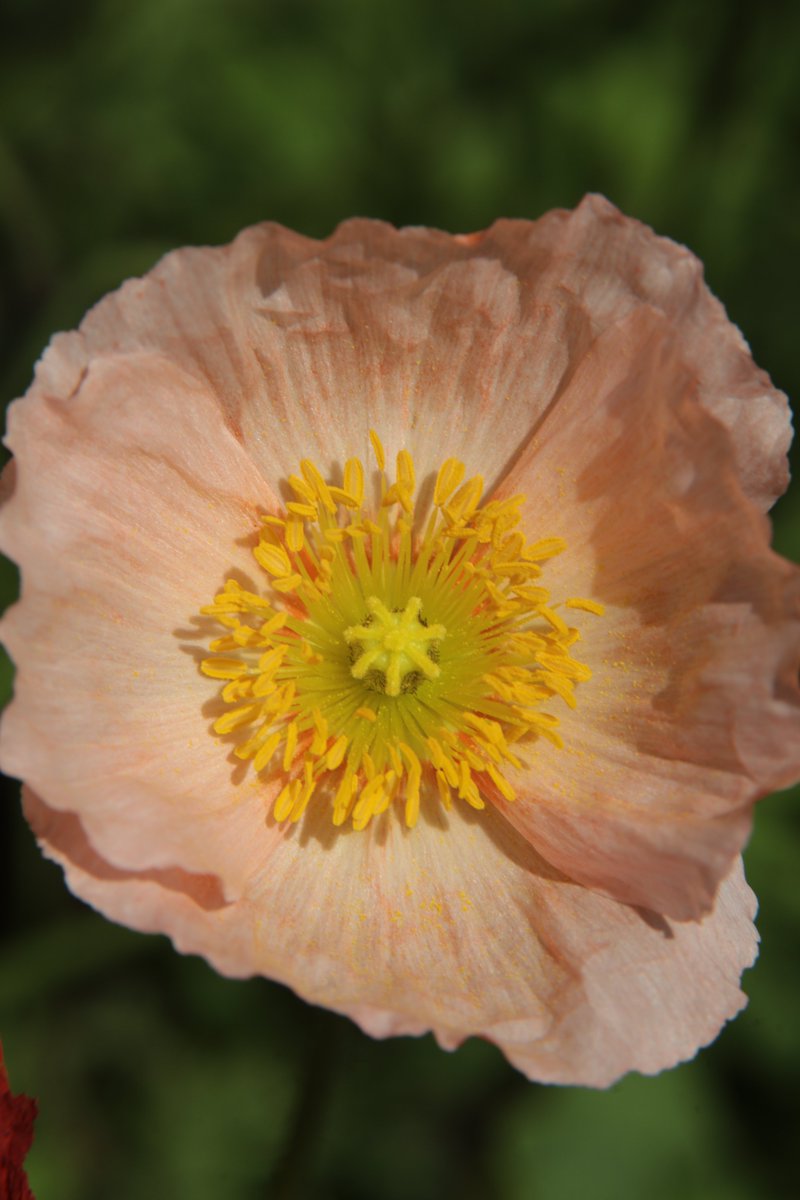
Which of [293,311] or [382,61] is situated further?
[382,61]

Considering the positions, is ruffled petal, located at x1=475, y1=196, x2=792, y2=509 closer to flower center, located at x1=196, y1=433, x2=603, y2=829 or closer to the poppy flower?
flower center, located at x1=196, y1=433, x2=603, y2=829

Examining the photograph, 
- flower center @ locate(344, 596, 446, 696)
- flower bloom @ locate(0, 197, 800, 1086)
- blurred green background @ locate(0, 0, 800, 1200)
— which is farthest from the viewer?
blurred green background @ locate(0, 0, 800, 1200)

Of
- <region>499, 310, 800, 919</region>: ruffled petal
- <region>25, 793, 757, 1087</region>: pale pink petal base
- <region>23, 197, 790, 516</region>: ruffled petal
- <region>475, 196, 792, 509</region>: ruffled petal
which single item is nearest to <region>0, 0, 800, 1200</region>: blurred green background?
<region>25, 793, 757, 1087</region>: pale pink petal base

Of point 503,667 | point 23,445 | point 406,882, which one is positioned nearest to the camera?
point 23,445

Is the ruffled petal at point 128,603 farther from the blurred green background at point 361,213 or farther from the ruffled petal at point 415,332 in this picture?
the blurred green background at point 361,213

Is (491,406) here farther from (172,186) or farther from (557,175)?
(172,186)

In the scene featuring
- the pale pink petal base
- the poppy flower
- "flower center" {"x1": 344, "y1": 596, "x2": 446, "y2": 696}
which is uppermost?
"flower center" {"x1": 344, "y1": 596, "x2": 446, "y2": 696}

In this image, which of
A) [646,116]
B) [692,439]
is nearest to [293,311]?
[692,439]

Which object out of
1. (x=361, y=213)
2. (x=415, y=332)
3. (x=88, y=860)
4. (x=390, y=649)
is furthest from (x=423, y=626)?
(x=361, y=213)

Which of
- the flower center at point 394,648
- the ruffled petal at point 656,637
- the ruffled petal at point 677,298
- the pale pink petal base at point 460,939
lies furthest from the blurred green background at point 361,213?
the ruffled petal at point 677,298
